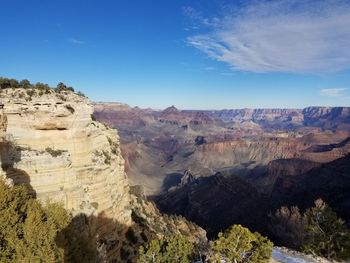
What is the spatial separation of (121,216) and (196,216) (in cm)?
11549

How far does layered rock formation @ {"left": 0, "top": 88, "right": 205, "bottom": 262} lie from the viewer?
27141 millimetres

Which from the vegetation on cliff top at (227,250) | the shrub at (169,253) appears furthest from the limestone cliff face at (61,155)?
the vegetation on cliff top at (227,250)

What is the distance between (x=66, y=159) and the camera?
29.0 m

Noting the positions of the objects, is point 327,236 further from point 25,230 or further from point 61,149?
point 25,230

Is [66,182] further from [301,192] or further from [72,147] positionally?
[301,192]

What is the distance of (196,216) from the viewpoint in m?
154

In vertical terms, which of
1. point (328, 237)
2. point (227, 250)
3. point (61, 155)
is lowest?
point (328, 237)

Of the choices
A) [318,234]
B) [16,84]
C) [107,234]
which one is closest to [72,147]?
[16,84]

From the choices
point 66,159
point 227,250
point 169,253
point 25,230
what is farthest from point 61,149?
point 227,250

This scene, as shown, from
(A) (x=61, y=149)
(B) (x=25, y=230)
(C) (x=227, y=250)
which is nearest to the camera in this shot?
(B) (x=25, y=230)

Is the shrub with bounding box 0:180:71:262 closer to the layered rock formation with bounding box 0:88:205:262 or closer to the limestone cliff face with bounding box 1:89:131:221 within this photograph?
the layered rock formation with bounding box 0:88:205:262

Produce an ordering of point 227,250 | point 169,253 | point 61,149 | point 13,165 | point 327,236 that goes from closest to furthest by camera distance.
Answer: point 227,250 → point 169,253 → point 13,165 → point 61,149 → point 327,236

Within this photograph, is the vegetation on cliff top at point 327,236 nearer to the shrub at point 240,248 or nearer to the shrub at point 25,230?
the shrub at point 240,248

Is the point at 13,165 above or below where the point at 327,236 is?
above
